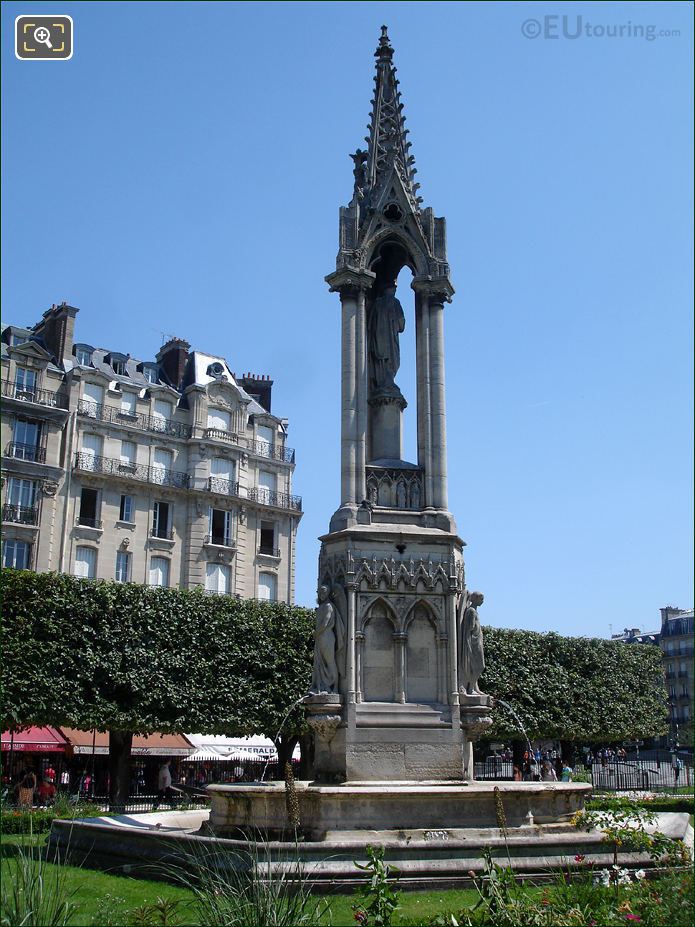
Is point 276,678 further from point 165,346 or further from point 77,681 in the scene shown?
point 165,346

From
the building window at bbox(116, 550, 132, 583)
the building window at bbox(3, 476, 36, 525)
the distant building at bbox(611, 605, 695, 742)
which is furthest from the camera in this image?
the distant building at bbox(611, 605, 695, 742)

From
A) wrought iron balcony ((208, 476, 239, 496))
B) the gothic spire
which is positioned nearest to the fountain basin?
the gothic spire

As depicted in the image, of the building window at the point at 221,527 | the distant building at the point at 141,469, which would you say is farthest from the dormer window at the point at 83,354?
the building window at the point at 221,527

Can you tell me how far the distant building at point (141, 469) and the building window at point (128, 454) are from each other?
0.06m

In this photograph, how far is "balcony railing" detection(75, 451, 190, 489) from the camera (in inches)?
1966

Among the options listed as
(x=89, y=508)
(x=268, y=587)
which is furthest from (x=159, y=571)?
(x=268, y=587)

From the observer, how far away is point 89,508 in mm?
49906

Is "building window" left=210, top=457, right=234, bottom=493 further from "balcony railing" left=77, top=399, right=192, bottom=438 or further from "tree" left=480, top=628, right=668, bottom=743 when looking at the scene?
"tree" left=480, top=628, right=668, bottom=743

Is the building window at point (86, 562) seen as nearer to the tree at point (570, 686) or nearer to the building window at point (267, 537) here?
the building window at point (267, 537)

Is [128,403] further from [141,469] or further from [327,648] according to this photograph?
[327,648]

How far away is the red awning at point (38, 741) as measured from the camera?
3741 cm

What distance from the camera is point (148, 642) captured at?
1214 inches

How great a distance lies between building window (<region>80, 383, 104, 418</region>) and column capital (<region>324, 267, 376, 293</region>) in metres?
36.6

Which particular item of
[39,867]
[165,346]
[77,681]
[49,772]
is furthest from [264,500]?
[39,867]
